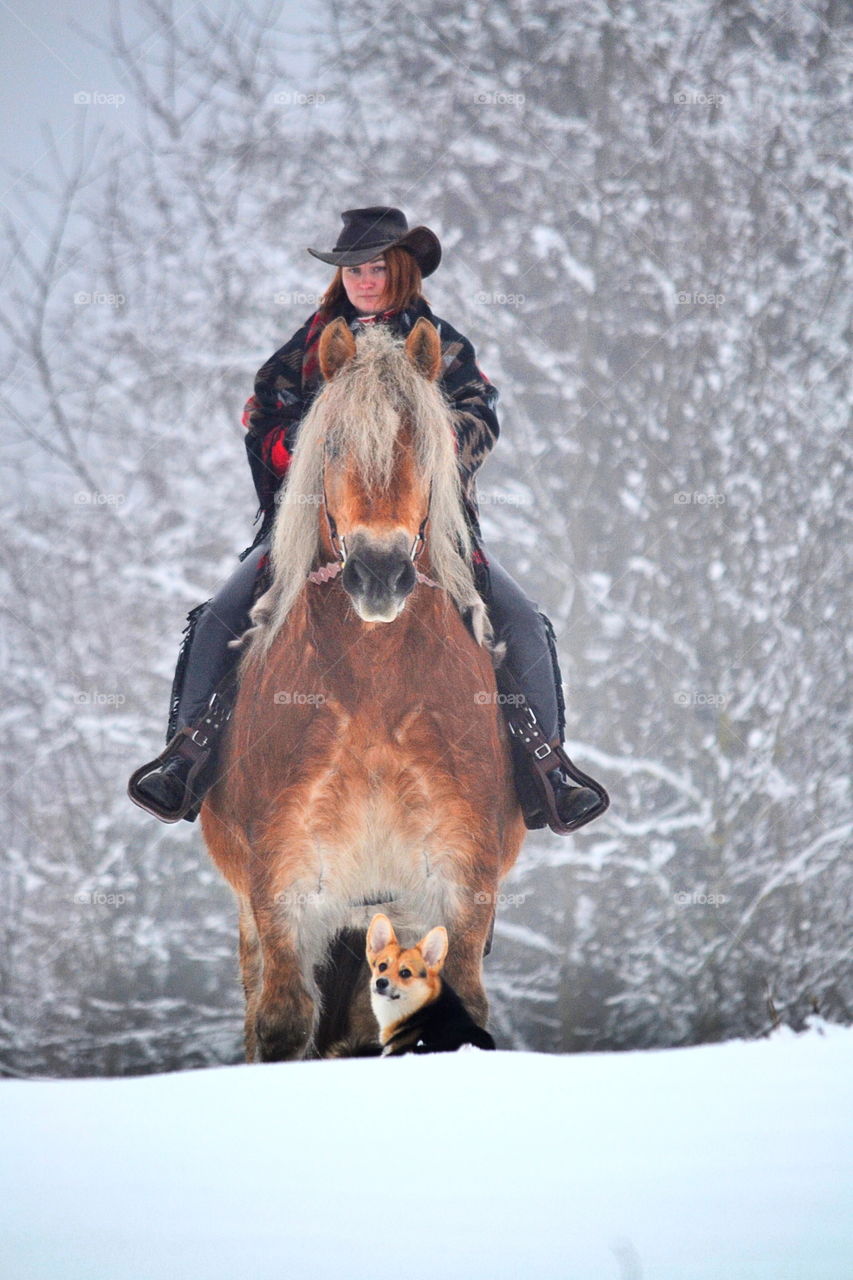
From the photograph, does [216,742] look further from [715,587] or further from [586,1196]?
[715,587]

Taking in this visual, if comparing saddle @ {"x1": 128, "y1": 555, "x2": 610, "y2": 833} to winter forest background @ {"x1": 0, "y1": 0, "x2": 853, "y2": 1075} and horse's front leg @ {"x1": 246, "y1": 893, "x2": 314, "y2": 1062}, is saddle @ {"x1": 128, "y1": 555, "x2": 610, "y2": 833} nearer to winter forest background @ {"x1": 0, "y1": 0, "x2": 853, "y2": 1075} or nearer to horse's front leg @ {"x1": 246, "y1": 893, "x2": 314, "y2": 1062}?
horse's front leg @ {"x1": 246, "y1": 893, "x2": 314, "y2": 1062}

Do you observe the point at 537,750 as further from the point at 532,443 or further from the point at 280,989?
the point at 532,443

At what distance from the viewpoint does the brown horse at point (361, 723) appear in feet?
8.76
